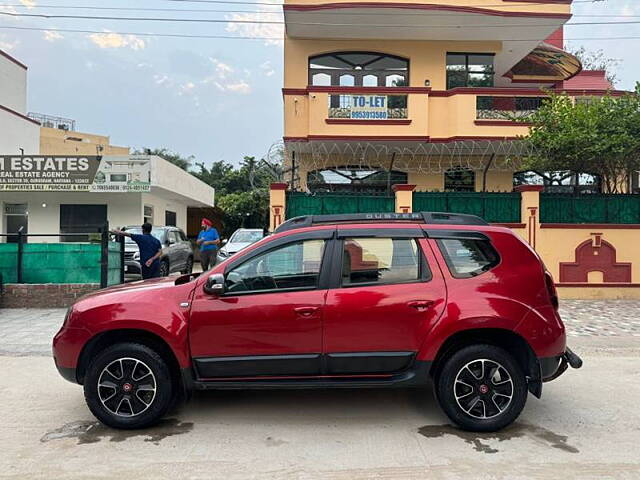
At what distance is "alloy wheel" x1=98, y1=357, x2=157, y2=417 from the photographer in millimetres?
4336

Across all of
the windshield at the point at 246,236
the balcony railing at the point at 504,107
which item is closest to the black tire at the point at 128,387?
the windshield at the point at 246,236

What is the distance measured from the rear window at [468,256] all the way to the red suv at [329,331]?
0.04ft

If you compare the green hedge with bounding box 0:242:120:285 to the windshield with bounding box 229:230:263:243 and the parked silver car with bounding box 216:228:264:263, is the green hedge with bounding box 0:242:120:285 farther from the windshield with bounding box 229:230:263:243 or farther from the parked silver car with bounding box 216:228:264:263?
the windshield with bounding box 229:230:263:243

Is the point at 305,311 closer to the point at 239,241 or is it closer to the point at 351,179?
the point at 239,241

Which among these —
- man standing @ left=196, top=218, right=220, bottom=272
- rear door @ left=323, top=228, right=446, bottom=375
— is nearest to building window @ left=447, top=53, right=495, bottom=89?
man standing @ left=196, top=218, right=220, bottom=272

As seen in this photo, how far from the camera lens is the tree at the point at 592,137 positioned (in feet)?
35.2

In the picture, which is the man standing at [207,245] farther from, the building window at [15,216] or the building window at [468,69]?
the building window at [15,216]

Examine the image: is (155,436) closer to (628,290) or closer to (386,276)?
(386,276)

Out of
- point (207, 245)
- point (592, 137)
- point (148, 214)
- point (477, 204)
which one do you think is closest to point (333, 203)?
point (477, 204)

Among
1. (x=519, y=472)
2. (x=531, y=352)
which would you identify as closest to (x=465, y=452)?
(x=519, y=472)

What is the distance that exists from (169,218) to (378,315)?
71.4 feet

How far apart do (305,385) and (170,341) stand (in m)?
1.22

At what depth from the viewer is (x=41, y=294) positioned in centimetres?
1025

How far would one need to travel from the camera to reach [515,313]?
170 inches
